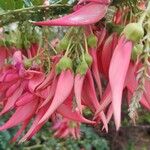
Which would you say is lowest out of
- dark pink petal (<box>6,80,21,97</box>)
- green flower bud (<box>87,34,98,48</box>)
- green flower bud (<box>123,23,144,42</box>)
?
dark pink petal (<box>6,80,21,97</box>)

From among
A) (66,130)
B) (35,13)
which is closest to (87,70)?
(35,13)

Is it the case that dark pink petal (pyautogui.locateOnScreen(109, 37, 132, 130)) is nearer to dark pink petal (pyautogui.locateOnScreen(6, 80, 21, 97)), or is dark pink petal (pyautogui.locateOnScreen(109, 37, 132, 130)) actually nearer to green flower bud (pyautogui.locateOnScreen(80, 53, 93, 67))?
green flower bud (pyautogui.locateOnScreen(80, 53, 93, 67))

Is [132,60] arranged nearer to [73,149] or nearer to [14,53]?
[14,53]

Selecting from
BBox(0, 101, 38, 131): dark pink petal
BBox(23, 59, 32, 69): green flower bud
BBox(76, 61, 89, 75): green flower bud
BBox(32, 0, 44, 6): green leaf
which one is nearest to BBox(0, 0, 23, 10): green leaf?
BBox(32, 0, 44, 6): green leaf

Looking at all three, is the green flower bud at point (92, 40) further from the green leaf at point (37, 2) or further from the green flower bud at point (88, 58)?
the green leaf at point (37, 2)

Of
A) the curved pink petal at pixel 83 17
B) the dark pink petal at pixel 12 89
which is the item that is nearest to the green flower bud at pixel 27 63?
the dark pink petal at pixel 12 89

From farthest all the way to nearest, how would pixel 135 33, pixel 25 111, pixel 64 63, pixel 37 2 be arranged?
1. pixel 37 2
2. pixel 25 111
3. pixel 64 63
4. pixel 135 33

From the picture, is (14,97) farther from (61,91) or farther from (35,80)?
(61,91)

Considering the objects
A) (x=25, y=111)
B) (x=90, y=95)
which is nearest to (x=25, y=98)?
(x=25, y=111)

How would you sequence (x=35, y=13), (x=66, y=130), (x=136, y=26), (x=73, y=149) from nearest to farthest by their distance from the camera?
(x=136, y=26) → (x=35, y=13) → (x=66, y=130) → (x=73, y=149)
